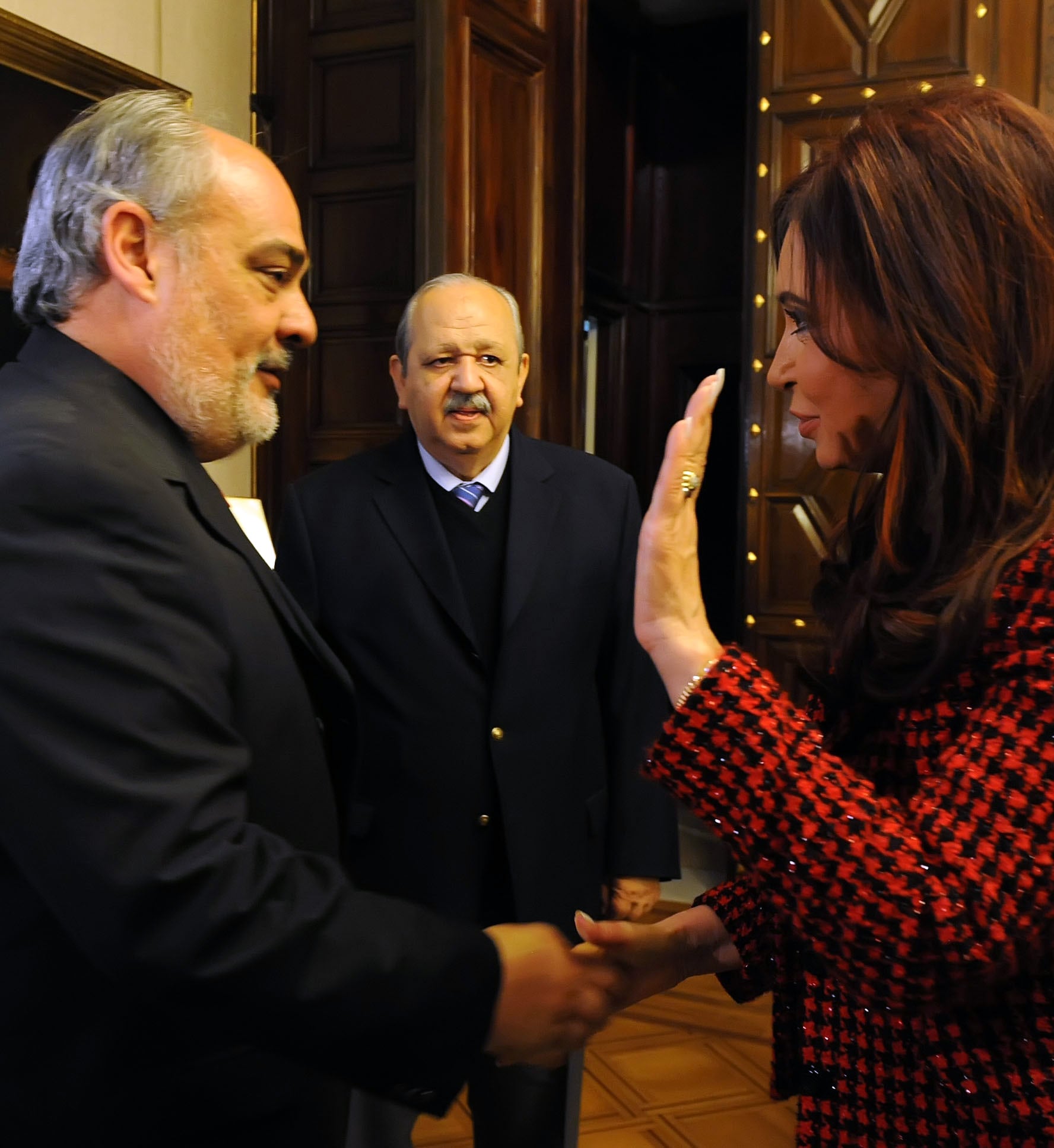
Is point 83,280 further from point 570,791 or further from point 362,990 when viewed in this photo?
point 570,791

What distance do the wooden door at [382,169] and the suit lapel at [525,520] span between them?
5.74 ft

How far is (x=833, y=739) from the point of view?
1.32 meters

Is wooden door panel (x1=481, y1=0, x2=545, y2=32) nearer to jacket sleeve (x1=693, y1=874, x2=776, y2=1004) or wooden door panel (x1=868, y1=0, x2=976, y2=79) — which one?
wooden door panel (x1=868, y1=0, x2=976, y2=79)

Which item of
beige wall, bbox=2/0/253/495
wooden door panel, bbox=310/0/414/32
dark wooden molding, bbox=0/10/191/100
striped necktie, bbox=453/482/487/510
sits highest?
wooden door panel, bbox=310/0/414/32

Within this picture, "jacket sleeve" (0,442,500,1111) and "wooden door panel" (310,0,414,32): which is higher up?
"wooden door panel" (310,0,414,32)

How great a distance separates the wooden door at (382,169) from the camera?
4383 millimetres

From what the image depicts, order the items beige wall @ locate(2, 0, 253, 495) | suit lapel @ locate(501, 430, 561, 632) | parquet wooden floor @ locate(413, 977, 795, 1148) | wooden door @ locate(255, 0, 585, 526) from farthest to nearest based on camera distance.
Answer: wooden door @ locate(255, 0, 585, 526) < beige wall @ locate(2, 0, 253, 495) < parquet wooden floor @ locate(413, 977, 795, 1148) < suit lapel @ locate(501, 430, 561, 632)

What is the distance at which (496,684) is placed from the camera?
2.55 meters

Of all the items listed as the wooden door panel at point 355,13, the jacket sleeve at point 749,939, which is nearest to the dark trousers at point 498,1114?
the jacket sleeve at point 749,939

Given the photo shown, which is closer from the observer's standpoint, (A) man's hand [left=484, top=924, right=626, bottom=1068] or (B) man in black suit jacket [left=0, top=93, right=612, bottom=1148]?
(B) man in black suit jacket [left=0, top=93, right=612, bottom=1148]

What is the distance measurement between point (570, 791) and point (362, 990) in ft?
4.76

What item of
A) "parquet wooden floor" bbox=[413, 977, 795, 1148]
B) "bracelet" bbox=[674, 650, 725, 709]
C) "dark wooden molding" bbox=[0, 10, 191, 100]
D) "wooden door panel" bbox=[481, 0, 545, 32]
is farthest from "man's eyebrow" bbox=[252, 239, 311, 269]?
"wooden door panel" bbox=[481, 0, 545, 32]

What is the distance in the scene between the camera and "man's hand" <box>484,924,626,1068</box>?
133cm

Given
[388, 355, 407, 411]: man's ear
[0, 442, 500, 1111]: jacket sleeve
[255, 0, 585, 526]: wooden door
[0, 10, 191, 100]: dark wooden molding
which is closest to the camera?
[0, 442, 500, 1111]: jacket sleeve
